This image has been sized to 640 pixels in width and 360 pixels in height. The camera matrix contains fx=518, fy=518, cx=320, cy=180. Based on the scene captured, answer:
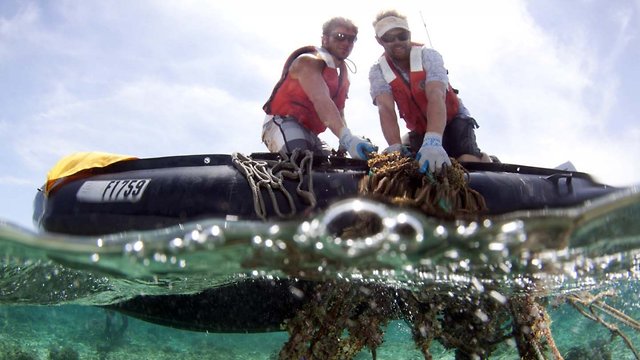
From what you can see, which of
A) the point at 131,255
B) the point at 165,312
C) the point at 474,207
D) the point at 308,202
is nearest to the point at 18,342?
the point at 165,312

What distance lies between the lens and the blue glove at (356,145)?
4.44 meters

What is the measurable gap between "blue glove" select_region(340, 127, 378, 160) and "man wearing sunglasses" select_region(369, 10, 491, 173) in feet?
0.83

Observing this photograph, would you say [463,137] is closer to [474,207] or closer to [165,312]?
[474,207]

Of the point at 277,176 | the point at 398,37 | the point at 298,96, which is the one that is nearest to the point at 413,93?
the point at 398,37

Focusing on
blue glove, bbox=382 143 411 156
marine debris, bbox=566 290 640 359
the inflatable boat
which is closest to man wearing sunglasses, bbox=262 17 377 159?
blue glove, bbox=382 143 411 156

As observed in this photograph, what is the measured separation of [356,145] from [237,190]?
47.8 inches

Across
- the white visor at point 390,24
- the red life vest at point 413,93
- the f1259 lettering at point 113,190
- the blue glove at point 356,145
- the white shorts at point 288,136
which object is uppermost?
the white visor at point 390,24

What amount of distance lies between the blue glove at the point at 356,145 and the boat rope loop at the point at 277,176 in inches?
20.5

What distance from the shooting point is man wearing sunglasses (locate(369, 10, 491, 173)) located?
4.86 metres

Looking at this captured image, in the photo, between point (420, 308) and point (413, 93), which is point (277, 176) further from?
point (420, 308)

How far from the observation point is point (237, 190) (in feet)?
12.4

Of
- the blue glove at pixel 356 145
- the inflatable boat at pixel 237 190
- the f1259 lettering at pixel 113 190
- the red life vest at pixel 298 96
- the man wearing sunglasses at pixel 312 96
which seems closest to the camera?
the inflatable boat at pixel 237 190

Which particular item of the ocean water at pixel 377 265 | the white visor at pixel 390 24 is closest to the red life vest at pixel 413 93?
the white visor at pixel 390 24

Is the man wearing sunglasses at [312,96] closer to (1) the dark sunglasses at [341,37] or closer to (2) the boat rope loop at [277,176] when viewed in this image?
(1) the dark sunglasses at [341,37]
